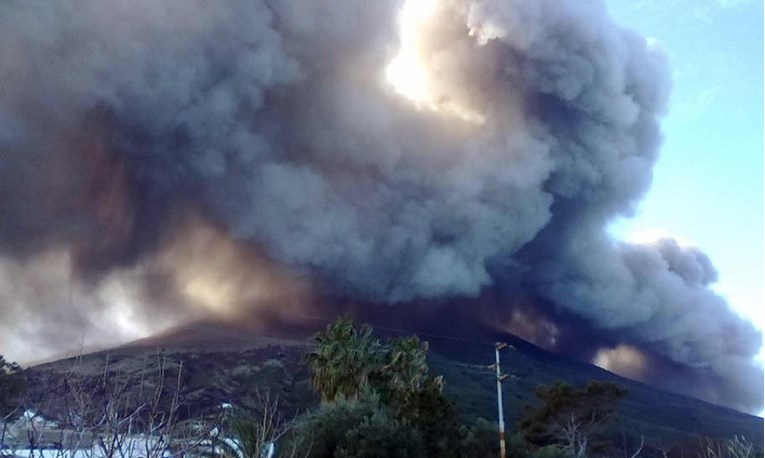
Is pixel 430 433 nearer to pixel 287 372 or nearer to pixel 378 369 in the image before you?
pixel 378 369

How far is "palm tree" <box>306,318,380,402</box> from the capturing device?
106ft

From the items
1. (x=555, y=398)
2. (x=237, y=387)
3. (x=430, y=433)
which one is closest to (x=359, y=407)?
(x=430, y=433)

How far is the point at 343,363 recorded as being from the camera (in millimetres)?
32406

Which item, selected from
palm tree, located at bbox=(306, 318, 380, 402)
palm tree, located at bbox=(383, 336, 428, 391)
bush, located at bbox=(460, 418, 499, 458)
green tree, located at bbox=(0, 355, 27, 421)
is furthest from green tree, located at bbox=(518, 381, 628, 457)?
green tree, located at bbox=(0, 355, 27, 421)

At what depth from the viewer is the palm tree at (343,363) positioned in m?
32.3

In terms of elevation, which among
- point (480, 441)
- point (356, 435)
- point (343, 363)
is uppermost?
point (343, 363)

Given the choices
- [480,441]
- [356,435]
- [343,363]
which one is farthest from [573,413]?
[356,435]

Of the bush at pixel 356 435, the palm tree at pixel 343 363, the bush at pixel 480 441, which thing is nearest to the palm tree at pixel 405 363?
the palm tree at pixel 343 363

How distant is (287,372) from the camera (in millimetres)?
74750

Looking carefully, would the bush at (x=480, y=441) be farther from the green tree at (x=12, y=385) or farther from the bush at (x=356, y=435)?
the green tree at (x=12, y=385)

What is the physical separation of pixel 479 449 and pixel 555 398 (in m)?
15.9

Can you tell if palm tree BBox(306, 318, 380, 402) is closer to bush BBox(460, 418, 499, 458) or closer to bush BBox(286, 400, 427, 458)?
bush BBox(460, 418, 499, 458)

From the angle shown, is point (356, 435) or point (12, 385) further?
point (12, 385)

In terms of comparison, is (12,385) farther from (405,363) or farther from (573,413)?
(573,413)
